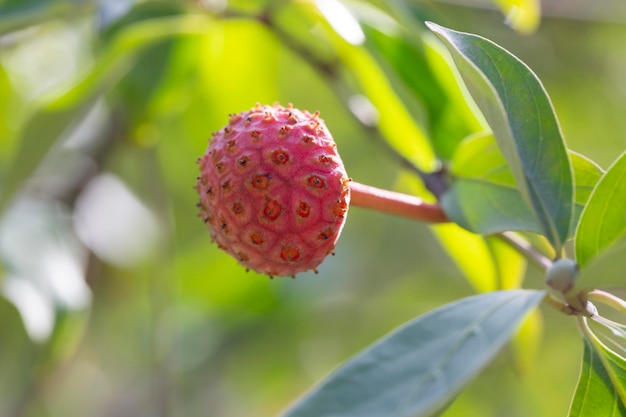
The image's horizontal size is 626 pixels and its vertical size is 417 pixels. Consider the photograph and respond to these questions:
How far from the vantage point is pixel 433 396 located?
41.8 inches

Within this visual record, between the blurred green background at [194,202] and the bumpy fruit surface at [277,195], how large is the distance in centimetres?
58

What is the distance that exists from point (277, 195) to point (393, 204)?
26 centimetres

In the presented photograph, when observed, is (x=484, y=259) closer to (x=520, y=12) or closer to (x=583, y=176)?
(x=583, y=176)

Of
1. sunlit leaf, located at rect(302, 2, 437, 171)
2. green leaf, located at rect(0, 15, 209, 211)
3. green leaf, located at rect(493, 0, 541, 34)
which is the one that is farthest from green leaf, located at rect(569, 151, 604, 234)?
green leaf, located at rect(0, 15, 209, 211)

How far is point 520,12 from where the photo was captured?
7.97ft

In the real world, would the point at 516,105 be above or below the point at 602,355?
above

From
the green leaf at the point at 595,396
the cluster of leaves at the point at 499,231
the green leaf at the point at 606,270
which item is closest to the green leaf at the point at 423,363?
the cluster of leaves at the point at 499,231

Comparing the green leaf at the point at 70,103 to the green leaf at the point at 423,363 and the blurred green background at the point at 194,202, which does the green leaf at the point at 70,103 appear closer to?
the blurred green background at the point at 194,202

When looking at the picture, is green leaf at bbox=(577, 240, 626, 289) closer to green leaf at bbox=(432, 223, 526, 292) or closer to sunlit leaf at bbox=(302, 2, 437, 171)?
green leaf at bbox=(432, 223, 526, 292)

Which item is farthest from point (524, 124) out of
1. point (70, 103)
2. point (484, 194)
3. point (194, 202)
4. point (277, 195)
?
point (194, 202)

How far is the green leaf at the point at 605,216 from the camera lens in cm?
137

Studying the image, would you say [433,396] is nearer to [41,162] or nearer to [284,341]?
[41,162]

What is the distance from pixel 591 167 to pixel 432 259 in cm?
281

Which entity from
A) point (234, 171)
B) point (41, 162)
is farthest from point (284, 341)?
point (234, 171)
